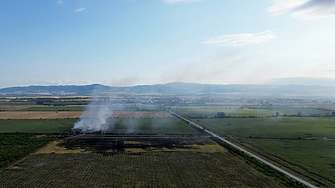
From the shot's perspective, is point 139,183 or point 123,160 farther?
point 123,160

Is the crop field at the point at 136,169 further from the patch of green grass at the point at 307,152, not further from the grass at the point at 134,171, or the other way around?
the patch of green grass at the point at 307,152

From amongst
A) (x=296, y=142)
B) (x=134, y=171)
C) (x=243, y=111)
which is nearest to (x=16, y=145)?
(x=134, y=171)

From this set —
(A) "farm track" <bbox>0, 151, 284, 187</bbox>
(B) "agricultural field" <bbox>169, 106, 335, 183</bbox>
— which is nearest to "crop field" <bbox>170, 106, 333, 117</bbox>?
(B) "agricultural field" <bbox>169, 106, 335, 183</bbox>

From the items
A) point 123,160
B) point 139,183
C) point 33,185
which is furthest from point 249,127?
point 33,185

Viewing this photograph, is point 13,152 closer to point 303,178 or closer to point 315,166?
point 303,178

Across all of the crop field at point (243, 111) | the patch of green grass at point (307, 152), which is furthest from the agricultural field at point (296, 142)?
the crop field at point (243, 111)

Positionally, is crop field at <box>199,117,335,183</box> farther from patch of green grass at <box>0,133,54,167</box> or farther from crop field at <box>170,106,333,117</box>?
patch of green grass at <box>0,133,54,167</box>
